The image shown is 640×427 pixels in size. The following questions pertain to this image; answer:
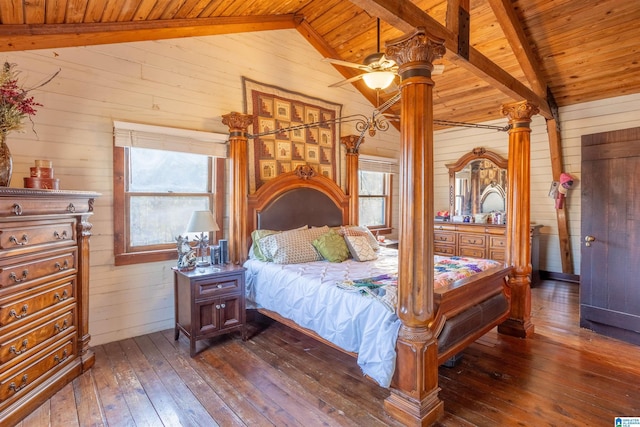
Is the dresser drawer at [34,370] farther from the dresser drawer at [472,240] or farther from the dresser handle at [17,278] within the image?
the dresser drawer at [472,240]

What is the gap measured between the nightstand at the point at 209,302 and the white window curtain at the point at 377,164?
290cm

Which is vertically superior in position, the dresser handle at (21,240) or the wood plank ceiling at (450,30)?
the wood plank ceiling at (450,30)

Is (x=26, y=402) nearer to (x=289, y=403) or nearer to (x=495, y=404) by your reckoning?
(x=289, y=403)

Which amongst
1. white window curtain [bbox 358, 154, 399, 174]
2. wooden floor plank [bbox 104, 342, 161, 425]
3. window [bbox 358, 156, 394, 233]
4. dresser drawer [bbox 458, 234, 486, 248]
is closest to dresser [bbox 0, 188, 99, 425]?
wooden floor plank [bbox 104, 342, 161, 425]

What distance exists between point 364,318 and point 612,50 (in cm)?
422

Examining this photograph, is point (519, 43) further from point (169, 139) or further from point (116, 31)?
point (116, 31)

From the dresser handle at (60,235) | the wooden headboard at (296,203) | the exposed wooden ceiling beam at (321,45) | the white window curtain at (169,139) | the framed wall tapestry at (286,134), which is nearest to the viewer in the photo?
the dresser handle at (60,235)

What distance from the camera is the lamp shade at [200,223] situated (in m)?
3.24

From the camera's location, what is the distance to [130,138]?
3.19 m

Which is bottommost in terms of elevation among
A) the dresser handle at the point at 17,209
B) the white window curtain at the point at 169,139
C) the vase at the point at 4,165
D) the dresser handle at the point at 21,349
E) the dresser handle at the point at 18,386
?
the dresser handle at the point at 18,386

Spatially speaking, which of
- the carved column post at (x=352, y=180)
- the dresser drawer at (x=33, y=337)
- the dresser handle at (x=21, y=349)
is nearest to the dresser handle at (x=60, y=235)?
the dresser drawer at (x=33, y=337)

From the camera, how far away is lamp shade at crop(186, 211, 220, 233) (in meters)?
3.24

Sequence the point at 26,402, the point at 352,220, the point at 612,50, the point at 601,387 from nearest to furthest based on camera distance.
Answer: the point at 26,402, the point at 601,387, the point at 612,50, the point at 352,220

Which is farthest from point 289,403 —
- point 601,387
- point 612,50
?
point 612,50
